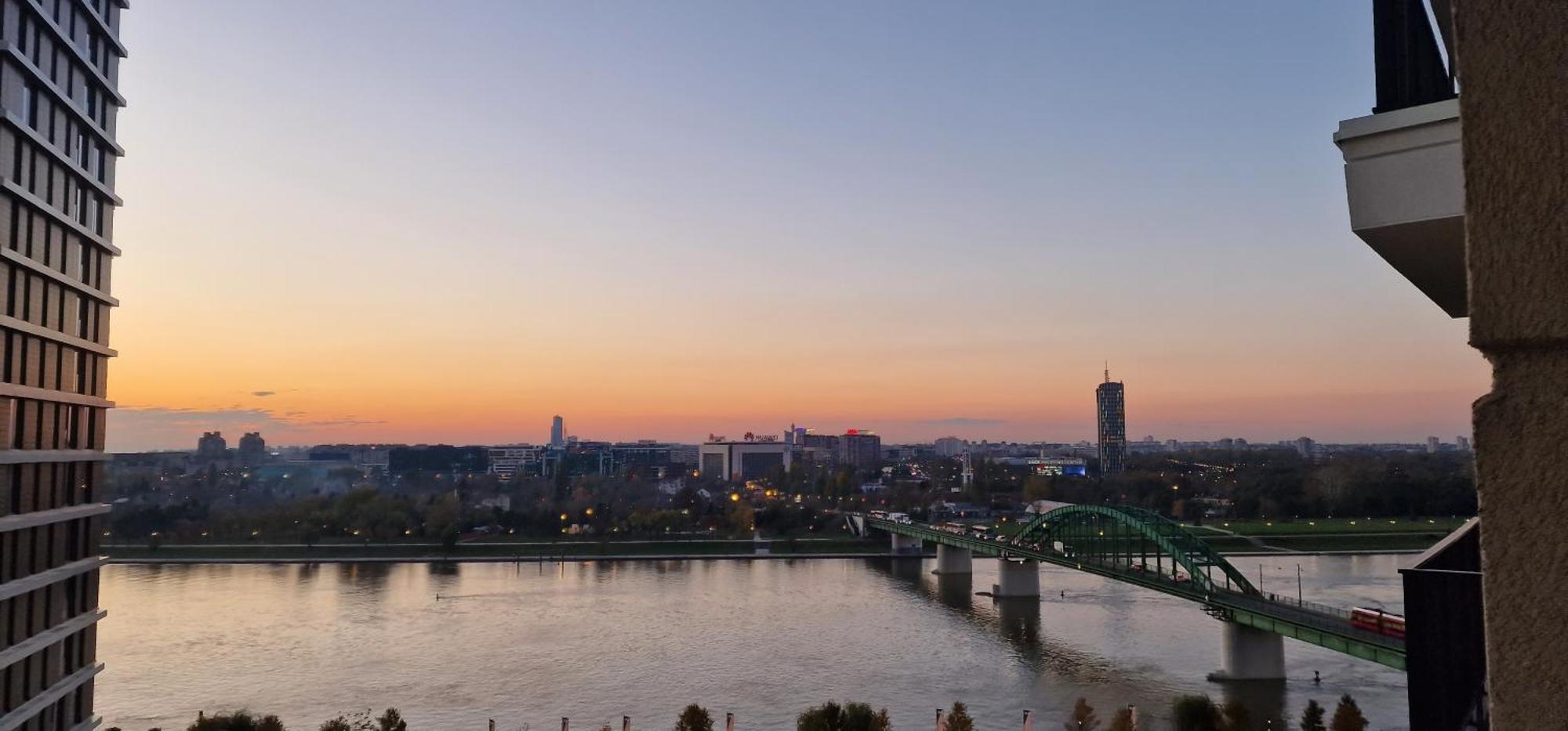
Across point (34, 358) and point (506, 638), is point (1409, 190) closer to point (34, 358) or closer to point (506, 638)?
point (34, 358)

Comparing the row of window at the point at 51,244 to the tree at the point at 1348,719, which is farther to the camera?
the tree at the point at 1348,719

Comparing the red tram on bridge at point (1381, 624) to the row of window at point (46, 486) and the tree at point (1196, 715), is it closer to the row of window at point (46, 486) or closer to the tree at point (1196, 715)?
the tree at point (1196, 715)

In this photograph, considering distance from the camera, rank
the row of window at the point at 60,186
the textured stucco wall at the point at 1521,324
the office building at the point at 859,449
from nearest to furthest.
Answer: the textured stucco wall at the point at 1521,324 < the row of window at the point at 60,186 < the office building at the point at 859,449

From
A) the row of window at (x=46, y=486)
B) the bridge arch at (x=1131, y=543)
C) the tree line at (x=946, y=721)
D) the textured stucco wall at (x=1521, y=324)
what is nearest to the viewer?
the textured stucco wall at (x=1521, y=324)

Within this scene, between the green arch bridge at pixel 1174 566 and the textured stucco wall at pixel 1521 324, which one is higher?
the textured stucco wall at pixel 1521 324

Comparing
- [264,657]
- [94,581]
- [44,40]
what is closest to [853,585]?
[264,657]

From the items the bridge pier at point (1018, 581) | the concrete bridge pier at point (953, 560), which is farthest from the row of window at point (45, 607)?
the concrete bridge pier at point (953, 560)

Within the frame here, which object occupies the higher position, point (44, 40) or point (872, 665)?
point (44, 40)
